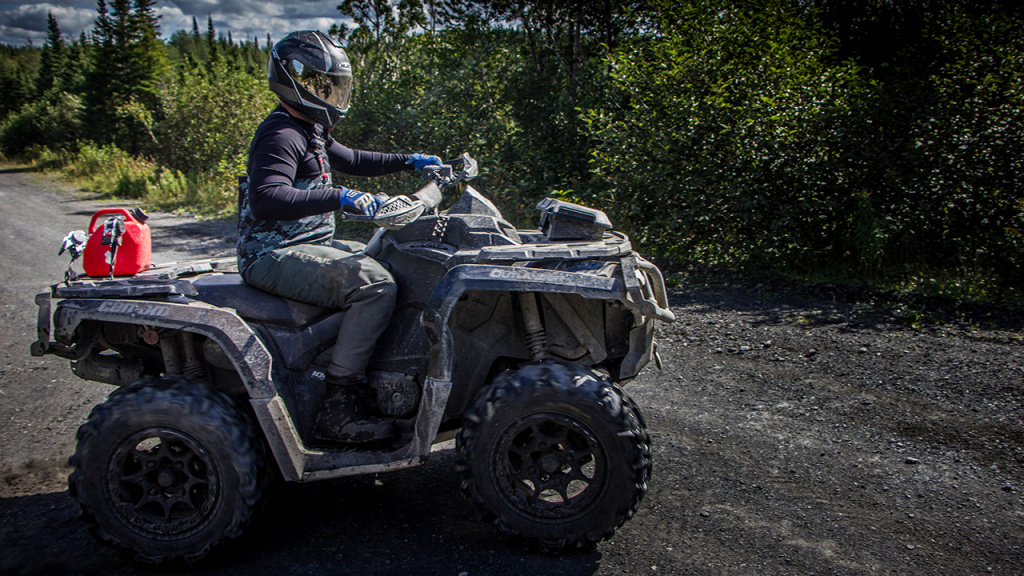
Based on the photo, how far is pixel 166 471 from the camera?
2994mm

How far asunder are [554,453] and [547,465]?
0.06 m

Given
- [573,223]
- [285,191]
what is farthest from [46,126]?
[573,223]

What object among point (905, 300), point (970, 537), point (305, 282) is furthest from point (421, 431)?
point (905, 300)

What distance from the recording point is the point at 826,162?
7828mm

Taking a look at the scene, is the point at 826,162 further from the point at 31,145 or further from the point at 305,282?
the point at 31,145

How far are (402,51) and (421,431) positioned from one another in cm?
1168

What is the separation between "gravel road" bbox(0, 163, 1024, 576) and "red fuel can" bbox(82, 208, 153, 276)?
4.22 ft

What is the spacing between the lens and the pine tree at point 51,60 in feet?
186

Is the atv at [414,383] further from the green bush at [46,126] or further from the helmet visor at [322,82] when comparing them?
the green bush at [46,126]

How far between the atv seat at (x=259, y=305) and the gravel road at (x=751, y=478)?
1.01m

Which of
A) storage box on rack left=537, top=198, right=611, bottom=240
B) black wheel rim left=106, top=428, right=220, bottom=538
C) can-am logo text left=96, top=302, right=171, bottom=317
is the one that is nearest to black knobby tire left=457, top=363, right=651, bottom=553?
storage box on rack left=537, top=198, right=611, bottom=240

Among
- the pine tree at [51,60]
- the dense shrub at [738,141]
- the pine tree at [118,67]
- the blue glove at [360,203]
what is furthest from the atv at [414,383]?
the pine tree at [51,60]

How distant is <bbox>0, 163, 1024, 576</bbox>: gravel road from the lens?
295cm

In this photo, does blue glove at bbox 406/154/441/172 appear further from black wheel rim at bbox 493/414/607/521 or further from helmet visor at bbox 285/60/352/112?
black wheel rim at bbox 493/414/607/521
